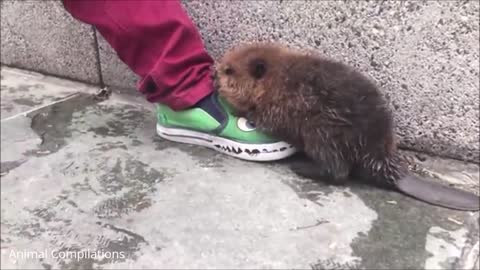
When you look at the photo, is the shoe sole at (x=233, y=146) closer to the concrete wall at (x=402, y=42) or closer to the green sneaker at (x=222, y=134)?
the green sneaker at (x=222, y=134)

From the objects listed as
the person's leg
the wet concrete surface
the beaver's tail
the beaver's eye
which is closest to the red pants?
the person's leg

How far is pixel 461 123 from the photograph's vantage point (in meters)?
1.78

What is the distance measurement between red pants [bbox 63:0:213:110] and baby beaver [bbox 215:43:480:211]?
0.67ft

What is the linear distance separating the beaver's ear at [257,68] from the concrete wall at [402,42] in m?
0.28

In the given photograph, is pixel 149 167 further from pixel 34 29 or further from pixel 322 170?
pixel 34 29

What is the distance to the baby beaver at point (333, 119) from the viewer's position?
1.61 metres

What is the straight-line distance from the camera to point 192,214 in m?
1.54

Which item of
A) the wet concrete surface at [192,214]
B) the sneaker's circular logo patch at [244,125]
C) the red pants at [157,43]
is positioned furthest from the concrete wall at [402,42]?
the sneaker's circular logo patch at [244,125]

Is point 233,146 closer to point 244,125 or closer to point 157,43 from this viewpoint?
point 244,125

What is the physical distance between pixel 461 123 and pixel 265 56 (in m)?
0.66

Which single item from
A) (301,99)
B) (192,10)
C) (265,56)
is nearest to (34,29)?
(192,10)

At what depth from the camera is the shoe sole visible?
5.88ft

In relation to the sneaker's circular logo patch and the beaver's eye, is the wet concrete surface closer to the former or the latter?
the sneaker's circular logo patch

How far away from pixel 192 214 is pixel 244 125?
1.32 ft
